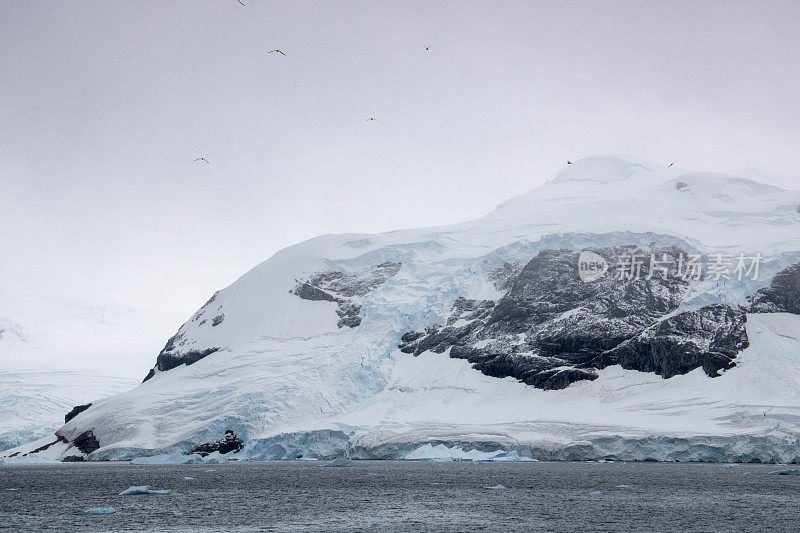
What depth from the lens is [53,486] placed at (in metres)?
74.6

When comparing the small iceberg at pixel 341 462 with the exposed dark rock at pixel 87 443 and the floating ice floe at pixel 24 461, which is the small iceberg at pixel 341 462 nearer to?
the exposed dark rock at pixel 87 443

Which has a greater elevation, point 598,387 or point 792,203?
point 792,203

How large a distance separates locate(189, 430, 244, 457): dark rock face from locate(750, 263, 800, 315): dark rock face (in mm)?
93427

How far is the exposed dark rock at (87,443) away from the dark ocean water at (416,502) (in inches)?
1619

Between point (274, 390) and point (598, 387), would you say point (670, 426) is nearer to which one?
point (598, 387)

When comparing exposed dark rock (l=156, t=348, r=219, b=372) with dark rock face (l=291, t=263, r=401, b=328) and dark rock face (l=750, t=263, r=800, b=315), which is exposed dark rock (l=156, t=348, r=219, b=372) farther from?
dark rock face (l=750, t=263, r=800, b=315)

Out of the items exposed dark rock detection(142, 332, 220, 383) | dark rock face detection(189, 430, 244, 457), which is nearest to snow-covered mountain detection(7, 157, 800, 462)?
dark rock face detection(189, 430, 244, 457)

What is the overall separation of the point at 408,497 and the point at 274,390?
71.9 meters

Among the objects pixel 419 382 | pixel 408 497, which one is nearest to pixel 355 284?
pixel 419 382

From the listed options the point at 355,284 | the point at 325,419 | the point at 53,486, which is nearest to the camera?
the point at 53,486

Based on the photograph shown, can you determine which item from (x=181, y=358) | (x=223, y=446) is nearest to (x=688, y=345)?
(x=223, y=446)

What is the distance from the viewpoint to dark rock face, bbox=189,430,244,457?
119 meters

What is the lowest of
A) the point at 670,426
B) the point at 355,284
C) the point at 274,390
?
the point at 670,426

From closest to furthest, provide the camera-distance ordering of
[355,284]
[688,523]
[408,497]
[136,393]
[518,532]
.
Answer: [518,532] → [688,523] → [408,497] → [136,393] → [355,284]
